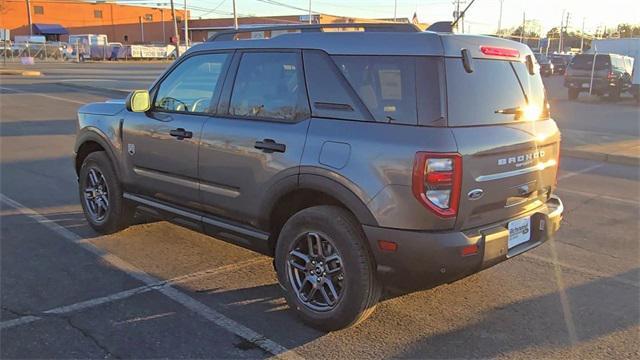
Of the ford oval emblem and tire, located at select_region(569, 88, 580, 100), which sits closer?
the ford oval emblem

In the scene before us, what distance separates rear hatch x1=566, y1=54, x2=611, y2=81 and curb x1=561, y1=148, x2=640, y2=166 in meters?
15.1

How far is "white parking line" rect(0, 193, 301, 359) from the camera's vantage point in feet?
11.3

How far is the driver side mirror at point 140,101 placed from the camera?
4.85 meters

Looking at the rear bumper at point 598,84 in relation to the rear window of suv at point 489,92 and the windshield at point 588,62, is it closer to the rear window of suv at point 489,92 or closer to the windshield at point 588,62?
the windshield at point 588,62

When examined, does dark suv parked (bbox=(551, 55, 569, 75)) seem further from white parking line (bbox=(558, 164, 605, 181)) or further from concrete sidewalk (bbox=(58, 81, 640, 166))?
white parking line (bbox=(558, 164, 605, 181))

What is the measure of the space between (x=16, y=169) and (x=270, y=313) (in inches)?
242

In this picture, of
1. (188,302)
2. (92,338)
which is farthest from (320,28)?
(92,338)

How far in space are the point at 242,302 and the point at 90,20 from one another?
9531 centimetres

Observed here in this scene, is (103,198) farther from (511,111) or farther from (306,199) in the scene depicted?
(511,111)

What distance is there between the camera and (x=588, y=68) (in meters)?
24.7

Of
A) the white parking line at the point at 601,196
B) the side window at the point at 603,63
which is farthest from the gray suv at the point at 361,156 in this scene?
the side window at the point at 603,63

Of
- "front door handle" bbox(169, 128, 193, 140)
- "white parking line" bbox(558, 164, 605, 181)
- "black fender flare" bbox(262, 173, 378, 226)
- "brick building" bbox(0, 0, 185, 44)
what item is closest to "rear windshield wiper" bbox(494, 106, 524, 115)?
"black fender flare" bbox(262, 173, 378, 226)

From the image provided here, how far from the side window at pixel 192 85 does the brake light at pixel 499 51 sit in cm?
191

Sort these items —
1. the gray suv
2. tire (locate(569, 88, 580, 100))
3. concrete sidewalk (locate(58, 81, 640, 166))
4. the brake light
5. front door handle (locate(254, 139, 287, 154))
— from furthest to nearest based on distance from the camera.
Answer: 1. tire (locate(569, 88, 580, 100))
2. concrete sidewalk (locate(58, 81, 640, 166))
3. front door handle (locate(254, 139, 287, 154))
4. the brake light
5. the gray suv
